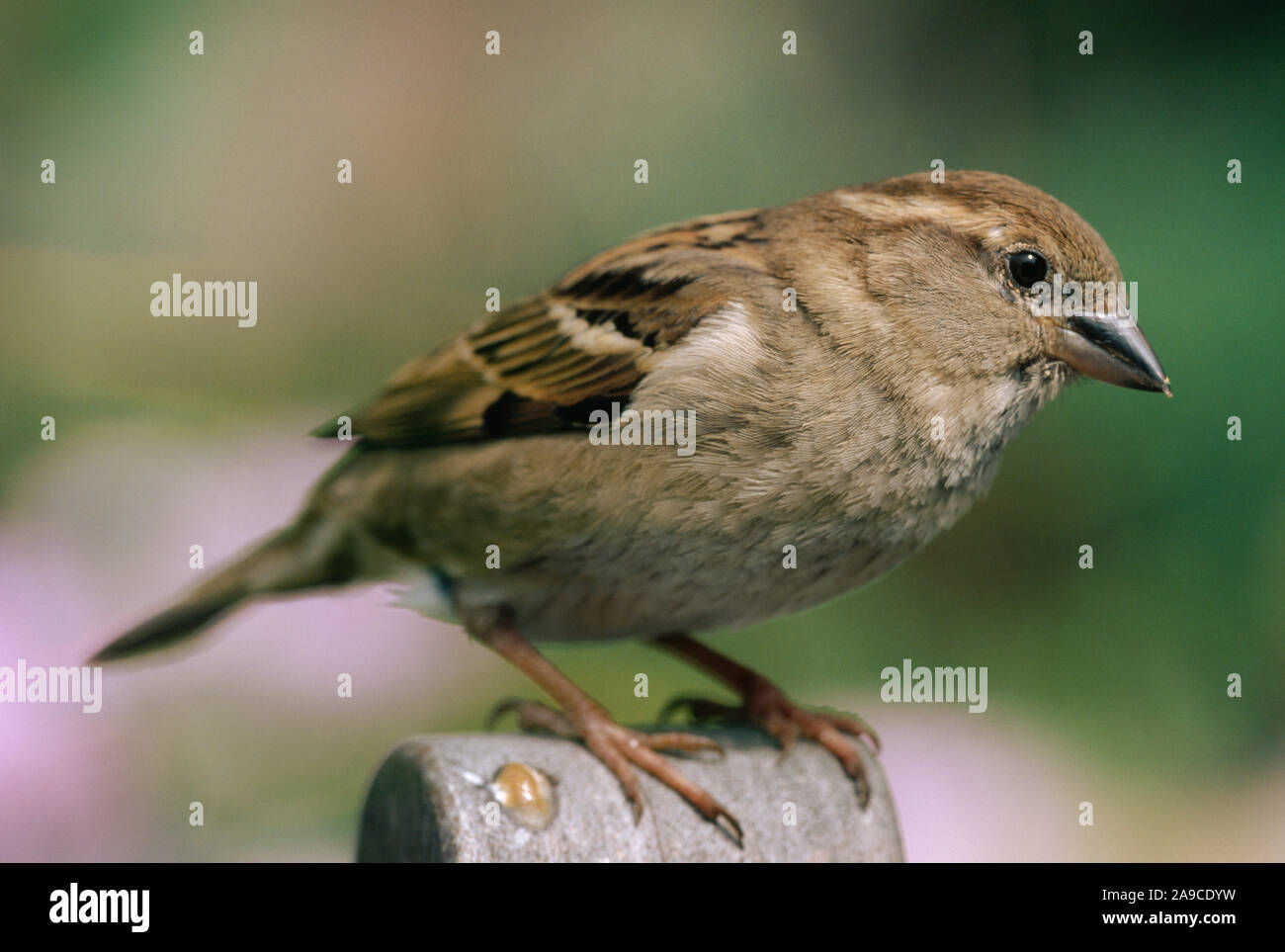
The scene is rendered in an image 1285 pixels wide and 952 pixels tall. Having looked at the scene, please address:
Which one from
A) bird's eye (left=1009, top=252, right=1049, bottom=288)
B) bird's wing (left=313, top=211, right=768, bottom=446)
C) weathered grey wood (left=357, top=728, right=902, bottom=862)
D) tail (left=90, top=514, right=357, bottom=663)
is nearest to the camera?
weathered grey wood (left=357, top=728, right=902, bottom=862)

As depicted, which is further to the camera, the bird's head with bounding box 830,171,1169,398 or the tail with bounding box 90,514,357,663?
the tail with bounding box 90,514,357,663

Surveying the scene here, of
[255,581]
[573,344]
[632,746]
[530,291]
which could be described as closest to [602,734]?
[632,746]

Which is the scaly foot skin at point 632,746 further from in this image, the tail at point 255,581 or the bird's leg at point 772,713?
the tail at point 255,581

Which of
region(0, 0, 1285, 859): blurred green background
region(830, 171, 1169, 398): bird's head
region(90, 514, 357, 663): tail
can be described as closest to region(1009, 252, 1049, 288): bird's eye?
region(830, 171, 1169, 398): bird's head

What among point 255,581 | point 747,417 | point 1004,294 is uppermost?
point 1004,294

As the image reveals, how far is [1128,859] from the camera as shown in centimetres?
195

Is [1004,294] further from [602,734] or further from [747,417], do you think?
[602,734]

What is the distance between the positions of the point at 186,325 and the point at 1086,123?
160cm

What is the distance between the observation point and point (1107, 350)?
1.32 metres

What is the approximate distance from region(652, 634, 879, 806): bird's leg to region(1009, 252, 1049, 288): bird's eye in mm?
560

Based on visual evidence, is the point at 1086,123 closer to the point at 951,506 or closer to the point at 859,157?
the point at 859,157

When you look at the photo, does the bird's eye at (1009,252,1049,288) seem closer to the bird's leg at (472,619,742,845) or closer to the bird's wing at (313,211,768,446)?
the bird's wing at (313,211,768,446)

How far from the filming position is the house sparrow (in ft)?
4.38

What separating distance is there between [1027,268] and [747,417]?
323mm
